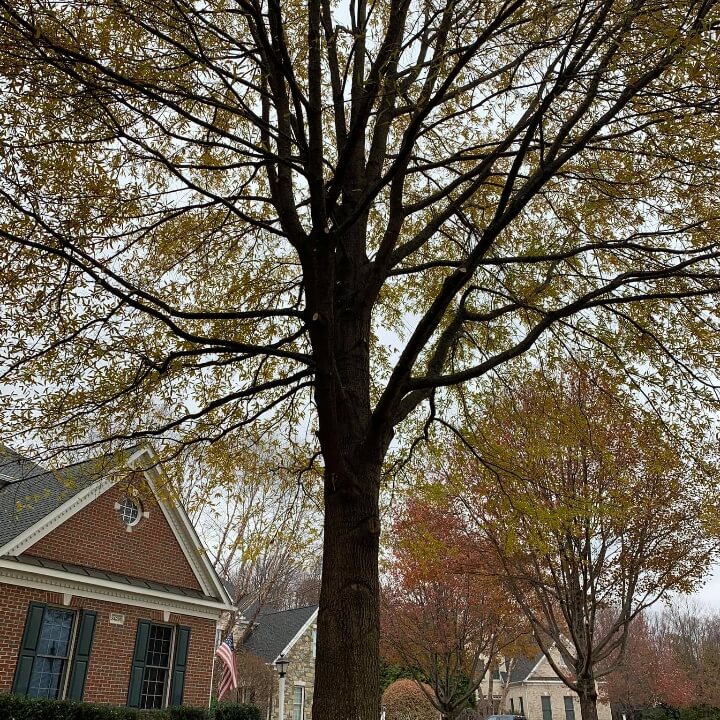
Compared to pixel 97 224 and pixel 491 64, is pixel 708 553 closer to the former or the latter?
pixel 491 64

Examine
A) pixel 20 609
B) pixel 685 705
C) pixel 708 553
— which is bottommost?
pixel 685 705

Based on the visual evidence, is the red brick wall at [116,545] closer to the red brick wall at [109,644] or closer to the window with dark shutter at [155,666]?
the red brick wall at [109,644]

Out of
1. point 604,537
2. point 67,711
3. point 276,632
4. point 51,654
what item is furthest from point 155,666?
point 276,632

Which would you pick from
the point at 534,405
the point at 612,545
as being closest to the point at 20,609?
the point at 534,405

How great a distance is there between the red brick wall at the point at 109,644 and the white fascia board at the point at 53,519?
74 cm

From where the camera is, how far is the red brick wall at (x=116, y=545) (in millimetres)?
12992

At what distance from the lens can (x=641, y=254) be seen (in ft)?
20.4

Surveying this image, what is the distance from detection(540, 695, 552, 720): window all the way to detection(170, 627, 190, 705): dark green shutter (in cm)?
3290

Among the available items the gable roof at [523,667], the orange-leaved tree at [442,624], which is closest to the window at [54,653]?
the orange-leaved tree at [442,624]

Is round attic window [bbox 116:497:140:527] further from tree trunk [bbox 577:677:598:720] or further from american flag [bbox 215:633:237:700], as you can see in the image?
tree trunk [bbox 577:677:598:720]

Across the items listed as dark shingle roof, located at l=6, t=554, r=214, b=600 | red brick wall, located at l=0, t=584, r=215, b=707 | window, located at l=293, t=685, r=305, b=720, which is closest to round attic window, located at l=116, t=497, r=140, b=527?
dark shingle roof, located at l=6, t=554, r=214, b=600

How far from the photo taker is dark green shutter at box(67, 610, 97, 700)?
12188 millimetres

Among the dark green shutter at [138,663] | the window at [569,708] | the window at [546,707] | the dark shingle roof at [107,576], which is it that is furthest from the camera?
the window at [546,707]

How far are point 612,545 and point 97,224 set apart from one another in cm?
1038
